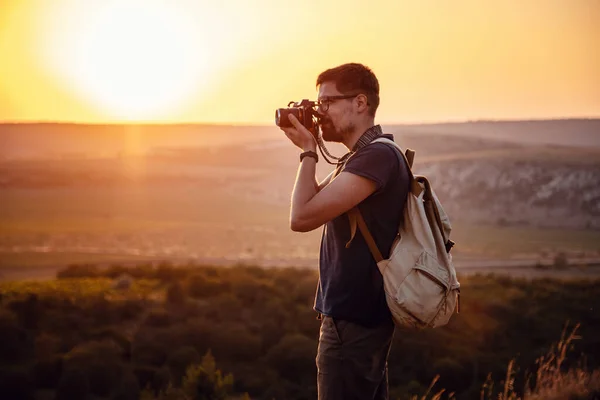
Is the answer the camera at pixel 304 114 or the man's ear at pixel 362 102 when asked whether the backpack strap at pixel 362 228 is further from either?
the camera at pixel 304 114

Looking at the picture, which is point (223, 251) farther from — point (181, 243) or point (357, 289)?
point (357, 289)

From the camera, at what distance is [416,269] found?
9.90 feet

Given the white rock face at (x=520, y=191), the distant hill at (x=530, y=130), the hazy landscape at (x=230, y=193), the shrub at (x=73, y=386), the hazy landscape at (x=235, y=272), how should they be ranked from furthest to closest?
the distant hill at (x=530, y=130) → the white rock face at (x=520, y=191) → the hazy landscape at (x=230, y=193) → the hazy landscape at (x=235, y=272) → the shrub at (x=73, y=386)

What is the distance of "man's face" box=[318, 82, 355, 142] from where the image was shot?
322 cm

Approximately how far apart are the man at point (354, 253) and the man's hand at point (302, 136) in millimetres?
65

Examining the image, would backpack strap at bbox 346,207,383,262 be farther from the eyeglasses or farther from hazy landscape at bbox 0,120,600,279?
hazy landscape at bbox 0,120,600,279

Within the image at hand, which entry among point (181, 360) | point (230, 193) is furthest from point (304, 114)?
point (230, 193)

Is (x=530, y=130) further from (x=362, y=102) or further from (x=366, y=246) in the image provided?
(x=366, y=246)

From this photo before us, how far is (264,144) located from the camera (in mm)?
129125

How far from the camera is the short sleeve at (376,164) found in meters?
2.99

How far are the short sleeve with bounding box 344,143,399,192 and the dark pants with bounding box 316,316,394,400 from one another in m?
0.57

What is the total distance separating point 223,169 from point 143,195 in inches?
732

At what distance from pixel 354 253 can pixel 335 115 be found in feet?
1.91

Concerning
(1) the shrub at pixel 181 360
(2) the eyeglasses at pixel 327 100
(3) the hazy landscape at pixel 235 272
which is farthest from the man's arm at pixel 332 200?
(1) the shrub at pixel 181 360
